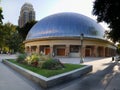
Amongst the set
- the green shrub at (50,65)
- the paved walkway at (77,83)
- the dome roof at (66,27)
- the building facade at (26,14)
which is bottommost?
the paved walkway at (77,83)

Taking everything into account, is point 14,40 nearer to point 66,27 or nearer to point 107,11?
point 66,27

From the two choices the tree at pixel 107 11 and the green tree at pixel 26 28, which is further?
the green tree at pixel 26 28

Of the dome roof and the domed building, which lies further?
the dome roof

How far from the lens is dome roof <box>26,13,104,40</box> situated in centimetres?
6328

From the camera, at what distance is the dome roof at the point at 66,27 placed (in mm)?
63281

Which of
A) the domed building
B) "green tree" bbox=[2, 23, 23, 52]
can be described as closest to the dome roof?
the domed building

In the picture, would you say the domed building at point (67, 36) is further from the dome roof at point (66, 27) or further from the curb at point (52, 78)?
the curb at point (52, 78)

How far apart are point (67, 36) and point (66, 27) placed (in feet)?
12.1

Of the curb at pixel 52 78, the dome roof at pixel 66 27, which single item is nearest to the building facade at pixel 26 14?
the dome roof at pixel 66 27

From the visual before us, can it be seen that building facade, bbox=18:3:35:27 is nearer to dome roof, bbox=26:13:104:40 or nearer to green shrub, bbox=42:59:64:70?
dome roof, bbox=26:13:104:40

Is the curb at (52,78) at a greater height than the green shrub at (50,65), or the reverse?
the green shrub at (50,65)

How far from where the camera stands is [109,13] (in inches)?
781

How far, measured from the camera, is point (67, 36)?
201ft

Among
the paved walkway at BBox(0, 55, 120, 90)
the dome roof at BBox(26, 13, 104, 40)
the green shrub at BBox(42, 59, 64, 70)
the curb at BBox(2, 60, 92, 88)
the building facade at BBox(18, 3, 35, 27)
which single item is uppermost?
the building facade at BBox(18, 3, 35, 27)
